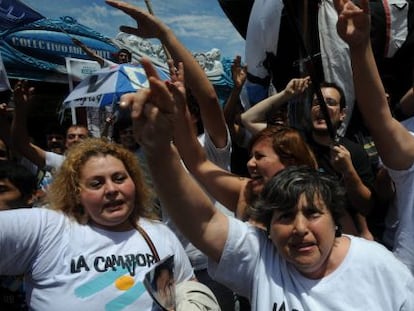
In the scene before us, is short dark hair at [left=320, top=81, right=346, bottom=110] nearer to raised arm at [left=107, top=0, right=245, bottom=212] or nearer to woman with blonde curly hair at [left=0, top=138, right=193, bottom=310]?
raised arm at [left=107, top=0, right=245, bottom=212]

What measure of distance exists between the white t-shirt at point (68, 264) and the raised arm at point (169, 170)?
45 cm

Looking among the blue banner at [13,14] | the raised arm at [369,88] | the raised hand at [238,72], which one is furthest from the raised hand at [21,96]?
the blue banner at [13,14]

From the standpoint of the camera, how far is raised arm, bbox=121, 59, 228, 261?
4.66 feet

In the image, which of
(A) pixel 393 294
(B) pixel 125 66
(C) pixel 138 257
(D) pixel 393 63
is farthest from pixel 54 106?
(A) pixel 393 294

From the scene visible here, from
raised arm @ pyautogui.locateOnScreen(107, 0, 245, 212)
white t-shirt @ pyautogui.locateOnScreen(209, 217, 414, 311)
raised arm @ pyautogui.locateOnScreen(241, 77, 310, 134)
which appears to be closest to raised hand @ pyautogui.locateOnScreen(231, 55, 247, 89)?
raised arm @ pyautogui.locateOnScreen(241, 77, 310, 134)

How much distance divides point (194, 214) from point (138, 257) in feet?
1.70

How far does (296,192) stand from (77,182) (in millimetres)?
924

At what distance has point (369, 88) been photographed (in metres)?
Result: 1.77

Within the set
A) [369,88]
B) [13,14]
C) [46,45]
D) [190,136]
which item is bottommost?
[46,45]

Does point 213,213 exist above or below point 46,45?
above

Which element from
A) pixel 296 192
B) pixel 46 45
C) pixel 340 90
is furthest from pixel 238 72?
pixel 46 45

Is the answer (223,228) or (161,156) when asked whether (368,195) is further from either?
(161,156)

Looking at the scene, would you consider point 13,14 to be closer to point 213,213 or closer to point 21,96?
point 21,96

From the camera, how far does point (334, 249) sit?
1.68 metres
